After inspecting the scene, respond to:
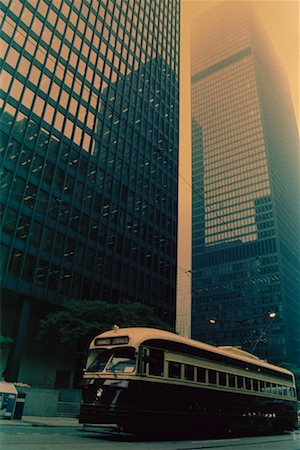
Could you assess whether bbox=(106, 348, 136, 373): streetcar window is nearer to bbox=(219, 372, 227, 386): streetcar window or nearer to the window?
bbox=(219, 372, 227, 386): streetcar window

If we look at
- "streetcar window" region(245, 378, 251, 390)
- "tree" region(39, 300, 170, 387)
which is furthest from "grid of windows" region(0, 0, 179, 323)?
"streetcar window" region(245, 378, 251, 390)

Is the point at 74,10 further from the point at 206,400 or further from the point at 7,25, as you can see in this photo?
the point at 206,400

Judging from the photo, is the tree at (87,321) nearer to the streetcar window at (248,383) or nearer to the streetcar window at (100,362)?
the streetcar window at (248,383)

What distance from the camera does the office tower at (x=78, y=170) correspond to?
31.3 meters

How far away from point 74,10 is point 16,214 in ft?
89.0

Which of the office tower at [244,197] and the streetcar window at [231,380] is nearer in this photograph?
the streetcar window at [231,380]

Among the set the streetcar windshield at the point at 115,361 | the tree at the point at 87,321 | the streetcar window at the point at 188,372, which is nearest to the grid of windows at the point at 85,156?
the tree at the point at 87,321

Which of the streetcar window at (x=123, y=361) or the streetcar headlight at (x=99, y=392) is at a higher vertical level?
the streetcar window at (x=123, y=361)

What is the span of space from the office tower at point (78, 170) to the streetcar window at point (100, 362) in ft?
66.3

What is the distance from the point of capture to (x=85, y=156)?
3944 centimetres

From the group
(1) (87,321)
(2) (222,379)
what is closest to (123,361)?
(2) (222,379)

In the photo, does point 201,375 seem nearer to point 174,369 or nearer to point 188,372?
point 188,372

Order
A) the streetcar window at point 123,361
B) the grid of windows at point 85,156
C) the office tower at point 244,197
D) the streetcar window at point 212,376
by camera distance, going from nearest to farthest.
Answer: the streetcar window at point 123,361
the streetcar window at point 212,376
the grid of windows at point 85,156
the office tower at point 244,197

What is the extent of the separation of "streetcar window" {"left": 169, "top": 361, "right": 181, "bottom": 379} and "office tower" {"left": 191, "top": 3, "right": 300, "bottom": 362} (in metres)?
88.9
